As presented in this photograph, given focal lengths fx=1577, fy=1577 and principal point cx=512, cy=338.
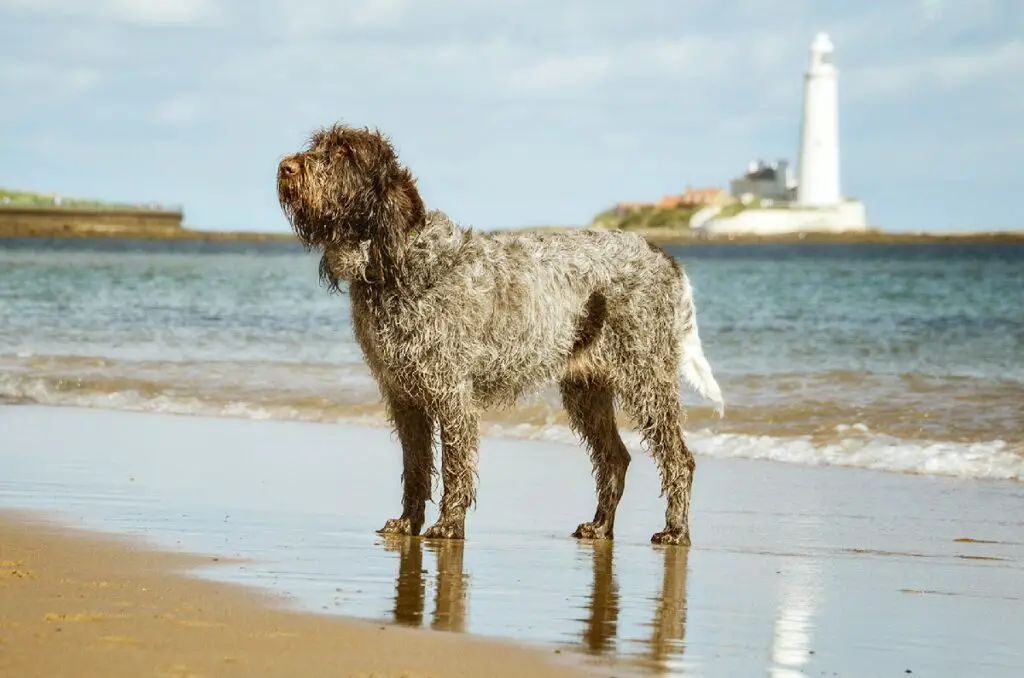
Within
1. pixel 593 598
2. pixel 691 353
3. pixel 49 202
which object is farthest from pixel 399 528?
pixel 49 202

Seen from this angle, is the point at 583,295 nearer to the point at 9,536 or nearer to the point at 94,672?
the point at 9,536

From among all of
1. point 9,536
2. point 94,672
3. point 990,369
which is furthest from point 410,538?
point 990,369

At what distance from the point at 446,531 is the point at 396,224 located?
1597 mm

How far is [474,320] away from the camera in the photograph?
7.85 metres

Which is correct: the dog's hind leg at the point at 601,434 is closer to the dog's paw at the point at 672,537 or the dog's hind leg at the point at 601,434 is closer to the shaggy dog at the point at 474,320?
the shaggy dog at the point at 474,320

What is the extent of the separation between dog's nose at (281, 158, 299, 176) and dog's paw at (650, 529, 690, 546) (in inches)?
111

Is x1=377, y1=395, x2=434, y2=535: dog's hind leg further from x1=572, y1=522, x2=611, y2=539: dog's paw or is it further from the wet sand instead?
x1=572, y1=522, x2=611, y2=539: dog's paw

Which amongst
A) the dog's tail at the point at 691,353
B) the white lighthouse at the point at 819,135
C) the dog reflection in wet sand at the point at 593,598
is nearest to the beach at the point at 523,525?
the dog reflection in wet sand at the point at 593,598

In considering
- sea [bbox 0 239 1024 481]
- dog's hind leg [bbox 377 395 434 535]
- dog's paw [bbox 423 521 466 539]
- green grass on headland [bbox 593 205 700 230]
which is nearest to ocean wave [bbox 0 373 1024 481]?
sea [bbox 0 239 1024 481]

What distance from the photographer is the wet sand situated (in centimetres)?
600

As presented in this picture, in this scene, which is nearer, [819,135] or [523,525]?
[523,525]

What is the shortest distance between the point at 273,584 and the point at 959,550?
3983mm

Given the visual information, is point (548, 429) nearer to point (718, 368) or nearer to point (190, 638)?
point (718, 368)

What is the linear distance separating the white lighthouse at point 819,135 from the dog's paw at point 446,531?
10710 cm
